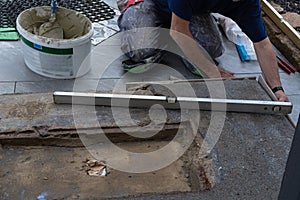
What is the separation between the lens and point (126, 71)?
3008 millimetres

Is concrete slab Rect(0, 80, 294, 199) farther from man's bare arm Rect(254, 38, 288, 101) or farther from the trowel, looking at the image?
the trowel

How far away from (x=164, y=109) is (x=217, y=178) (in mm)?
466

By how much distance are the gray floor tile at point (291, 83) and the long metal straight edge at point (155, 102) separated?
931 mm

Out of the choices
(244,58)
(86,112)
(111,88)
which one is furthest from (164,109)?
(244,58)

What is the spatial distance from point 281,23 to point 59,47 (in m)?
1.77

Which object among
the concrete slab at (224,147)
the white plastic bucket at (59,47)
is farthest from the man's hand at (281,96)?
the white plastic bucket at (59,47)

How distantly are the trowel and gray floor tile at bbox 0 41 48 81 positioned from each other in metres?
0.26

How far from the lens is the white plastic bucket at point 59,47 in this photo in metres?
2.71

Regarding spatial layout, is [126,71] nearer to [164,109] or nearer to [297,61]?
[164,109]

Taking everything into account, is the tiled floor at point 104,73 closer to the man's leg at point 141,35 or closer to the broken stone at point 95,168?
the man's leg at point 141,35

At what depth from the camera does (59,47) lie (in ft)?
8.83

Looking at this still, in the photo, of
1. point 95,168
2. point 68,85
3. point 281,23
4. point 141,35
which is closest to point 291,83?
point 281,23

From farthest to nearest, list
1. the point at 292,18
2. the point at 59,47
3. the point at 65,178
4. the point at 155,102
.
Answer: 1. the point at 292,18
2. the point at 59,47
3. the point at 155,102
4. the point at 65,178

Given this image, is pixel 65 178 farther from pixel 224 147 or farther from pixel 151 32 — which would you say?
pixel 151 32
